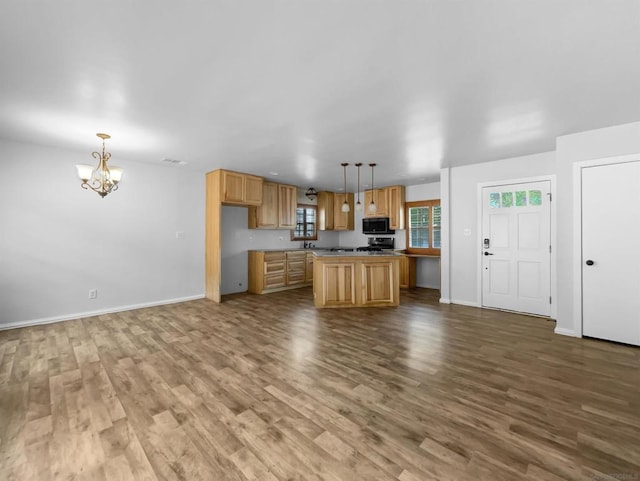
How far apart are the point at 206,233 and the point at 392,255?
379 centimetres

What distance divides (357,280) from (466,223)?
2310 millimetres

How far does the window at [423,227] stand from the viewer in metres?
6.75

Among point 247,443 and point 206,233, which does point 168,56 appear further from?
point 206,233

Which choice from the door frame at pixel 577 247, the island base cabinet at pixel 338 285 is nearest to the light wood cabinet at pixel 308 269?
the island base cabinet at pixel 338 285

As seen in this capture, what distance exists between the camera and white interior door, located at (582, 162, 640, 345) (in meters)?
3.21

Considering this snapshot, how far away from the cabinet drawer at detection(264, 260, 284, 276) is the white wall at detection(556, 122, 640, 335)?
198 inches

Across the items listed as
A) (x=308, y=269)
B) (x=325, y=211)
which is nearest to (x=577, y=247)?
(x=308, y=269)

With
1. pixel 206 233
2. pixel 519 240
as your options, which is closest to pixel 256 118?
pixel 206 233

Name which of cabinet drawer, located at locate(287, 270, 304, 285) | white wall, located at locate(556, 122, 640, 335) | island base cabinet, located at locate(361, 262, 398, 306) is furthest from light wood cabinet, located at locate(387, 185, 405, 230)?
white wall, located at locate(556, 122, 640, 335)

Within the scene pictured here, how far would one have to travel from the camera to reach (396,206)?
709cm

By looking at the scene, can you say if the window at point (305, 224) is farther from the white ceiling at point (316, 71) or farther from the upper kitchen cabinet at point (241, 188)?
the white ceiling at point (316, 71)

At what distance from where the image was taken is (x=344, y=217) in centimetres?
818

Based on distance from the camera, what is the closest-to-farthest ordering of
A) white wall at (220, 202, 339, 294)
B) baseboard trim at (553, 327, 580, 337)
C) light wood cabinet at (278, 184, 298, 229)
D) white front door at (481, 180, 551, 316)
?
baseboard trim at (553, 327, 580, 337) → white front door at (481, 180, 551, 316) → white wall at (220, 202, 339, 294) → light wood cabinet at (278, 184, 298, 229)

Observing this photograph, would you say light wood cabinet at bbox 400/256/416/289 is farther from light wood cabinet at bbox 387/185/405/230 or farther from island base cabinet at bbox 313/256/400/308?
island base cabinet at bbox 313/256/400/308
